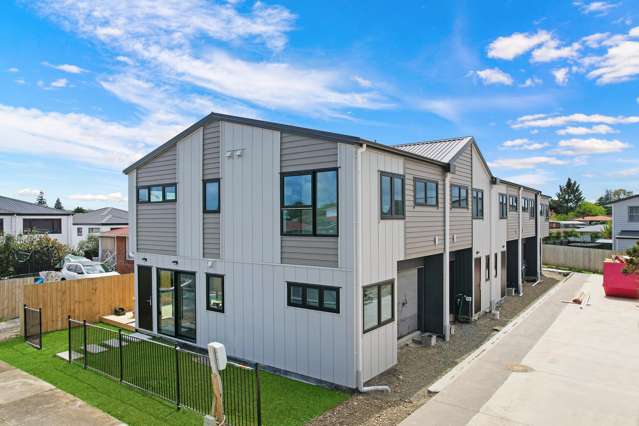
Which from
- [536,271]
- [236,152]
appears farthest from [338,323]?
[536,271]

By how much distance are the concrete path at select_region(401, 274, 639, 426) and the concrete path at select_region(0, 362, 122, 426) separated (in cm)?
560

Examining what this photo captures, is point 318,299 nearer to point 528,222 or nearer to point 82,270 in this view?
point 82,270

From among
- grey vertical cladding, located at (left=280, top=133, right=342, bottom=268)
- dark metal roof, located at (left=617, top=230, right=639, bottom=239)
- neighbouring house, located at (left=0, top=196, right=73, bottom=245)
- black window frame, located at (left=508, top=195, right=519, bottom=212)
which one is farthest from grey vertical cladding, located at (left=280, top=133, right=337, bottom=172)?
dark metal roof, located at (left=617, top=230, right=639, bottom=239)

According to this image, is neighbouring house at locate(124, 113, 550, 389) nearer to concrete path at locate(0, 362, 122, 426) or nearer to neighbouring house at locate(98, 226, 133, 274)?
concrete path at locate(0, 362, 122, 426)

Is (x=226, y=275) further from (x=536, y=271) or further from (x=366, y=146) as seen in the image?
(x=536, y=271)

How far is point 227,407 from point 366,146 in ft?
18.7

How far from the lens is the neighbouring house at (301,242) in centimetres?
826

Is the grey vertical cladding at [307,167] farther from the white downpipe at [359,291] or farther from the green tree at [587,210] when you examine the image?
the green tree at [587,210]

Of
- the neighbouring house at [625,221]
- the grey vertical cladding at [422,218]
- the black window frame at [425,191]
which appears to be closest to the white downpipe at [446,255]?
the grey vertical cladding at [422,218]

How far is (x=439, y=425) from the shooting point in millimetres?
6574

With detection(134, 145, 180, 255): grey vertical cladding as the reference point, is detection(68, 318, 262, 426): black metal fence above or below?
below

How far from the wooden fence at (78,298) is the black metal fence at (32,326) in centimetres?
58

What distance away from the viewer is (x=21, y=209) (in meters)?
32.1

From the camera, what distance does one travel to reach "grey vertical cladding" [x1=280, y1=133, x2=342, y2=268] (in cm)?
834
